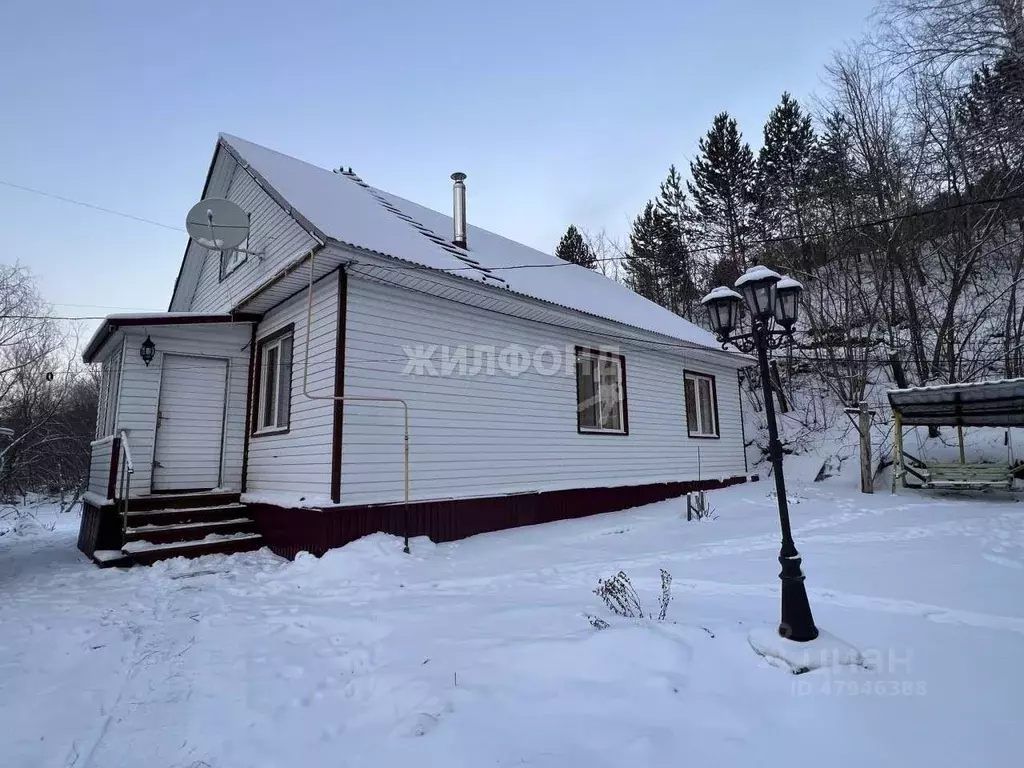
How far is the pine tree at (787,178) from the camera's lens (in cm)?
1825

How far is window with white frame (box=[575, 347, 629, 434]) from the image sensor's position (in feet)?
31.7

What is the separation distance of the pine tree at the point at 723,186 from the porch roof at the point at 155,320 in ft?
61.7

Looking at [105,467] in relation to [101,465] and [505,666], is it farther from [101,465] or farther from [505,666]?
[505,666]

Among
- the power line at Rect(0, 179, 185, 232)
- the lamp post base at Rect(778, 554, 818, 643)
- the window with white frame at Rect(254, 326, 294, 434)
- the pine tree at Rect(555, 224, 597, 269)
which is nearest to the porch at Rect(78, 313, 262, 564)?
the window with white frame at Rect(254, 326, 294, 434)

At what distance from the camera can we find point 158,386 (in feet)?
24.8

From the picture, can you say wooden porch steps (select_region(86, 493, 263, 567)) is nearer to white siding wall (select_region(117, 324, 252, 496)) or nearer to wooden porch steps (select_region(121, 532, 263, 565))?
wooden porch steps (select_region(121, 532, 263, 565))

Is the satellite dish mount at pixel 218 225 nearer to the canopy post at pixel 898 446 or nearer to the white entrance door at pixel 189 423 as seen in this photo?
the white entrance door at pixel 189 423

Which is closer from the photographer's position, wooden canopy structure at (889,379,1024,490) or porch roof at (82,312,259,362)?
porch roof at (82,312,259,362)

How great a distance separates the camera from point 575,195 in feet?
96.0

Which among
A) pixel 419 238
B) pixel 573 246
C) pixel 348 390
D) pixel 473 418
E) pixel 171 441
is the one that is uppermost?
pixel 573 246

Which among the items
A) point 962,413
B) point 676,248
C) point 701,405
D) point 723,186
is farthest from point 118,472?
point 723,186

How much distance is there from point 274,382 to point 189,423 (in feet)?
4.44

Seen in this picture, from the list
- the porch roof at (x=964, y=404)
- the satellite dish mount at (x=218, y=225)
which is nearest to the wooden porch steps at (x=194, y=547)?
the satellite dish mount at (x=218, y=225)

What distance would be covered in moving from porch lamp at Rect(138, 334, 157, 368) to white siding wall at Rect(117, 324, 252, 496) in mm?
60
